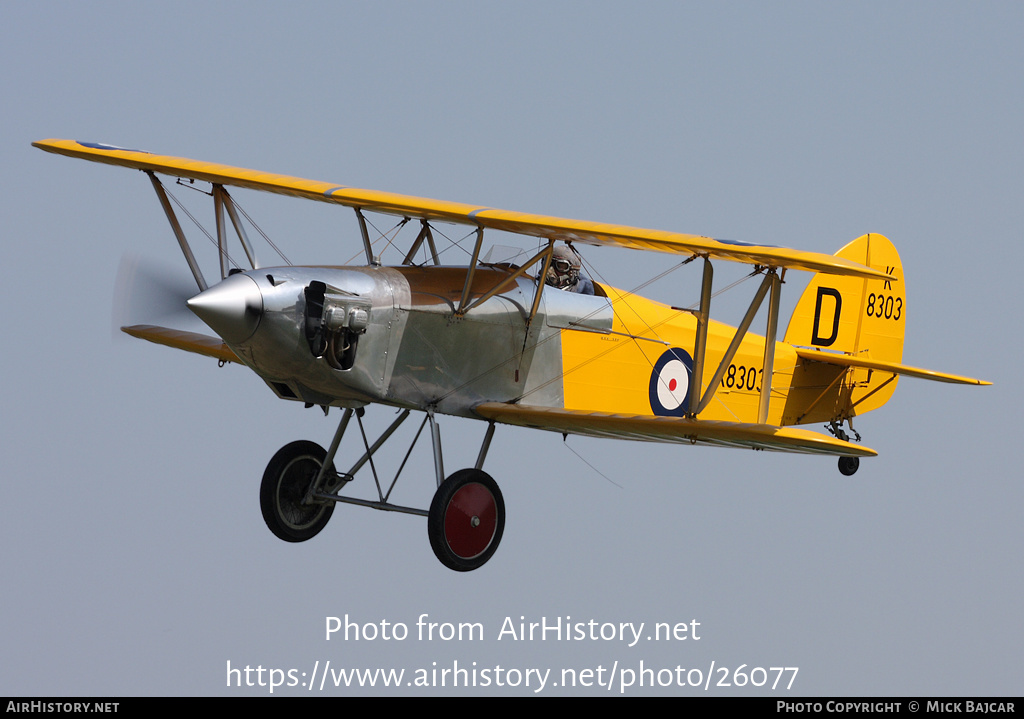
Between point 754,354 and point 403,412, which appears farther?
point 754,354

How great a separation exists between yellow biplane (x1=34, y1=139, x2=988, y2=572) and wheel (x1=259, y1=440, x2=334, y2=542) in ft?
0.04

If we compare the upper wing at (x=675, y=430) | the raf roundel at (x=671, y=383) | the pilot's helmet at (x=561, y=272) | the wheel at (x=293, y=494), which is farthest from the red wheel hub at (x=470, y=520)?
the raf roundel at (x=671, y=383)

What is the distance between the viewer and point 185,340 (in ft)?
43.1

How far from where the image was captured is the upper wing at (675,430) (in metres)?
10.5

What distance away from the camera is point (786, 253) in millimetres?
10602

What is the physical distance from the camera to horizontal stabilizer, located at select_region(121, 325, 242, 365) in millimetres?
12844

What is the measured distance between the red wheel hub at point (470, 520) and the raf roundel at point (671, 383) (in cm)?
232

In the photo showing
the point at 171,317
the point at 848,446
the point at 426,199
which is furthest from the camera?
the point at 171,317

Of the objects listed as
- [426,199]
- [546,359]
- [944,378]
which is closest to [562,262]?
[546,359]

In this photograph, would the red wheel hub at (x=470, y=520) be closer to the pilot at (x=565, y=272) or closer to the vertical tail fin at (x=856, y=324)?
the pilot at (x=565, y=272)

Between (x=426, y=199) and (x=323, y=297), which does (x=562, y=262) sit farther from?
(x=323, y=297)

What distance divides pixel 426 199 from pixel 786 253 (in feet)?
9.14

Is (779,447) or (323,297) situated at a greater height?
(323,297)

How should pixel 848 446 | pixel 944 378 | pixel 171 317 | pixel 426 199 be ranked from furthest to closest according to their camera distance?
pixel 944 378, pixel 171 317, pixel 426 199, pixel 848 446
